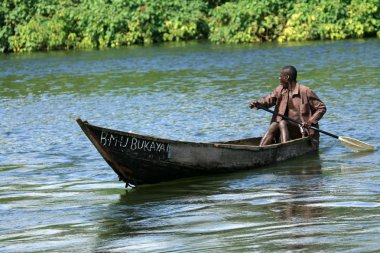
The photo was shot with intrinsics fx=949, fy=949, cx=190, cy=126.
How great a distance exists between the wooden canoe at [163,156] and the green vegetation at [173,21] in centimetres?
2248

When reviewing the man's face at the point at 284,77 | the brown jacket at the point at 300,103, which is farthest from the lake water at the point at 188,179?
the man's face at the point at 284,77

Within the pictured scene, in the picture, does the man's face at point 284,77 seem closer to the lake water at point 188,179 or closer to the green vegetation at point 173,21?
the lake water at point 188,179

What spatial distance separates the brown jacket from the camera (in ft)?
45.4

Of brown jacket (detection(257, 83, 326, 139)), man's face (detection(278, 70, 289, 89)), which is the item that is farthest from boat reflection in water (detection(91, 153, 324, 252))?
man's face (detection(278, 70, 289, 89))

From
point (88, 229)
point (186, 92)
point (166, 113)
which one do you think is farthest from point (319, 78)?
point (88, 229)

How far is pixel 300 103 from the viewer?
13.9 meters

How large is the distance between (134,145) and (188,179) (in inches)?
48.7

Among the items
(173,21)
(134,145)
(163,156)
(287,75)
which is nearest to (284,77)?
(287,75)

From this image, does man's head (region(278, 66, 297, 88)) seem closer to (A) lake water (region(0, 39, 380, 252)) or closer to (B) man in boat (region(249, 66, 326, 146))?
Result: (B) man in boat (region(249, 66, 326, 146))

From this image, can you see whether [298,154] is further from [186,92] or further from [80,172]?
[186,92]

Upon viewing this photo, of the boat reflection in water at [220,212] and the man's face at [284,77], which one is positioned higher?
the man's face at [284,77]

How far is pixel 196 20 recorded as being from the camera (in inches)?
1576

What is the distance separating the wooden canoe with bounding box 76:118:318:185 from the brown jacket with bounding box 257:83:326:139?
75cm

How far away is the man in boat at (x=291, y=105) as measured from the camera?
13805 millimetres
